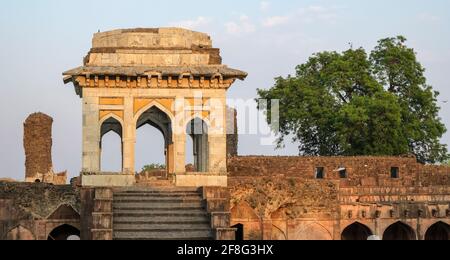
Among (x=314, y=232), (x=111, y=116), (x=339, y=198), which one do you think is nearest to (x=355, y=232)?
(x=339, y=198)

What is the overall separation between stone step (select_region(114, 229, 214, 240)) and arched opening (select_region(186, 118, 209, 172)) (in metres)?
4.34

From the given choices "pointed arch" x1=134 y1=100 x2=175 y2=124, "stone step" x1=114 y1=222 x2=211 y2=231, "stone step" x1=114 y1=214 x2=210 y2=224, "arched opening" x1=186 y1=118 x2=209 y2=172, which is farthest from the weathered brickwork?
"stone step" x1=114 y1=222 x2=211 y2=231

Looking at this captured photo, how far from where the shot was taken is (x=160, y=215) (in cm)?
2873

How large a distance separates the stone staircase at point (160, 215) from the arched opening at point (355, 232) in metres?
11.6

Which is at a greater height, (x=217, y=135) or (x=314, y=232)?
(x=217, y=135)

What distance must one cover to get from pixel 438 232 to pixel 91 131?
15.8 meters

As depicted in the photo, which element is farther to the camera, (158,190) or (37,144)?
(37,144)

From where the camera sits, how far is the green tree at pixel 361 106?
49.7m

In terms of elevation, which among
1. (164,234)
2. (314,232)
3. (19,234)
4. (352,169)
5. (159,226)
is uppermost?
(352,169)

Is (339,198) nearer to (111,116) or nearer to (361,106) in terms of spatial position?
(111,116)

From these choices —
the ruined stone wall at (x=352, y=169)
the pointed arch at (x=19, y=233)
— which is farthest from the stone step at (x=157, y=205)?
the ruined stone wall at (x=352, y=169)

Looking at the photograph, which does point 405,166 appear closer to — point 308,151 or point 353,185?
point 353,185

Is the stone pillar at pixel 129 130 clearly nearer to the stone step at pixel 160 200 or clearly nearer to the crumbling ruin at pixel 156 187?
the crumbling ruin at pixel 156 187

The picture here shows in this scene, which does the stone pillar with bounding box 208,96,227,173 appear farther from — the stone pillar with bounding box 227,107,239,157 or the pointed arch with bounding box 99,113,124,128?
the stone pillar with bounding box 227,107,239,157
